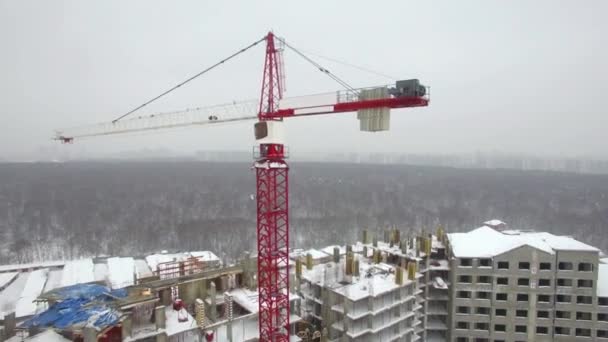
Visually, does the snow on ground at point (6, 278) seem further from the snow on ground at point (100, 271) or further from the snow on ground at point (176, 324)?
the snow on ground at point (176, 324)

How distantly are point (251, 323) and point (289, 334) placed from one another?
336cm

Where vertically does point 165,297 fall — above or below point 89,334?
below

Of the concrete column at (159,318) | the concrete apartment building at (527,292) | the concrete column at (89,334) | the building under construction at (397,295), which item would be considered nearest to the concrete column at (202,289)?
the building under construction at (397,295)

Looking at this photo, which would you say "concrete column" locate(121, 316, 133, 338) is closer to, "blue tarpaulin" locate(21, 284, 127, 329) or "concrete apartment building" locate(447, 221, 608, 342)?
"blue tarpaulin" locate(21, 284, 127, 329)

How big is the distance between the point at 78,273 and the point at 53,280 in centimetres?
328

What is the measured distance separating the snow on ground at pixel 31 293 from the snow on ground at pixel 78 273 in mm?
2886

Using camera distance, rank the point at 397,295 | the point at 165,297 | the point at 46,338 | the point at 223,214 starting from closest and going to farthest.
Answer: the point at 46,338, the point at 165,297, the point at 397,295, the point at 223,214

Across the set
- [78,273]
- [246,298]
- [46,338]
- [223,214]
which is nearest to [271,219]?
[246,298]

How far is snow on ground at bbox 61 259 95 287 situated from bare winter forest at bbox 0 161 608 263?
28214mm

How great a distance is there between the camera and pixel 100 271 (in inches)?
2234

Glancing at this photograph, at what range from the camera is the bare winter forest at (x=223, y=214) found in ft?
295

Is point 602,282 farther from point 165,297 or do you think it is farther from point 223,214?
point 223,214

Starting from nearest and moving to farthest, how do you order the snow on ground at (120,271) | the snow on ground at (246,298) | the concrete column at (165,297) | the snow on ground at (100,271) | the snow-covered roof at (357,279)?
the concrete column at (165,297)
the snow on ground at (246,298)
the snow-covered roof at (357,279)
the snow on ground at (120,271)
the snow on ground at (100,271)

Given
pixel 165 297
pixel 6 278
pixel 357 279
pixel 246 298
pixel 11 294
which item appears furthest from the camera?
pixel 6 278
